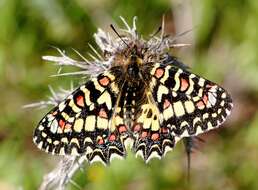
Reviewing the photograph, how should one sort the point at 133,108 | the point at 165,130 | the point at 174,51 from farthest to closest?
the point at 174,51, the point at 133,108, the point at 165,130

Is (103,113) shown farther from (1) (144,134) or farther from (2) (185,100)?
(2) (185,100)

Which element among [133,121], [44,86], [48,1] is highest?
[48,1]

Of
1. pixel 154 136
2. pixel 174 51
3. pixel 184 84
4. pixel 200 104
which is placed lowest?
pixel 154 136

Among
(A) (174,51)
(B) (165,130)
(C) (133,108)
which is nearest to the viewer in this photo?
(B) (165,130)

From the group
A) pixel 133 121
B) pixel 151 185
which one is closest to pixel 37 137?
pixel 133 121

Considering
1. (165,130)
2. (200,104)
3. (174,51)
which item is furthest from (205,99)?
(174,51)

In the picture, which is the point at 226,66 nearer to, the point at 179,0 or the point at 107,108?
the point at 179,0

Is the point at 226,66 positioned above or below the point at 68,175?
above

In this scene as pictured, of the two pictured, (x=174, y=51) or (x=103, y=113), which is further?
(x=174, y=51)
